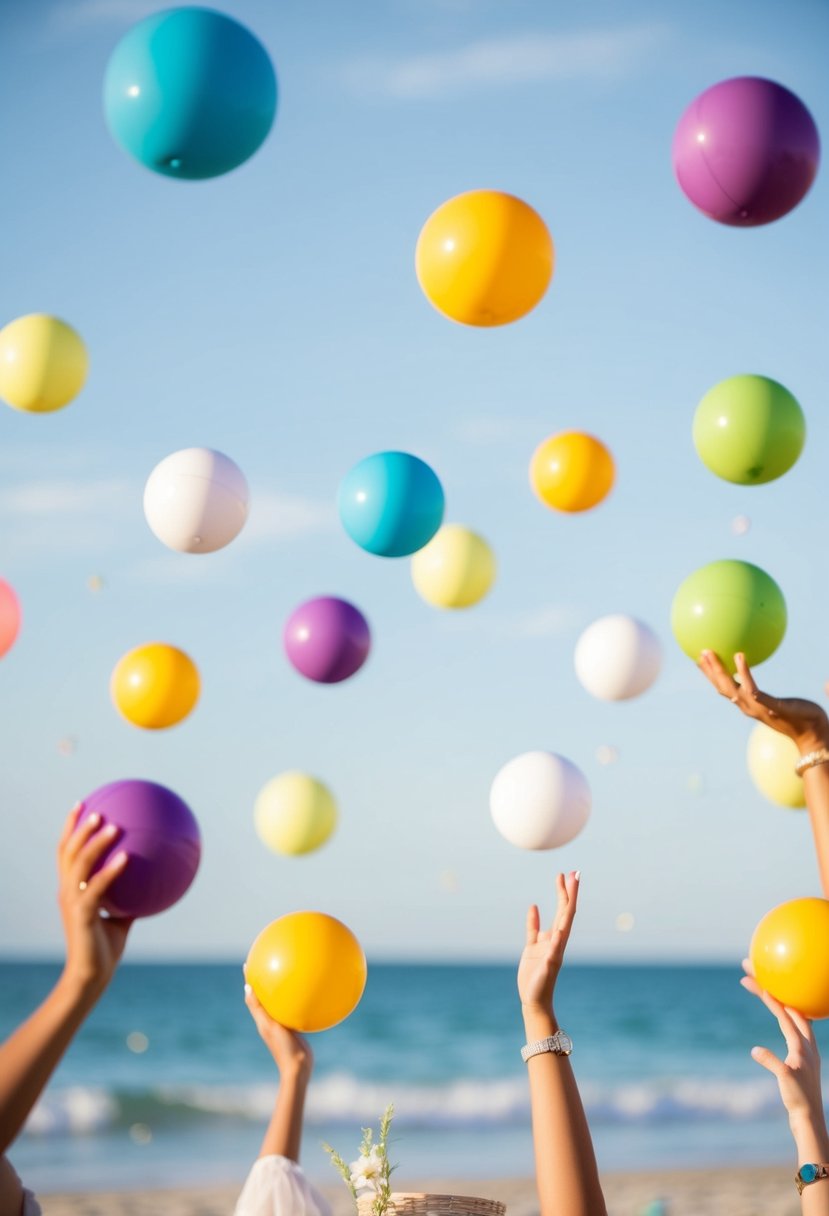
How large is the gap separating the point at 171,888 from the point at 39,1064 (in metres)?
0.71

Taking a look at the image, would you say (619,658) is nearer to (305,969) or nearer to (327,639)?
(327,639)

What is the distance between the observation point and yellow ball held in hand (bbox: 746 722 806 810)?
210 inches

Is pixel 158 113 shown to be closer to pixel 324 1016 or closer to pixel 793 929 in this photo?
pixel 324 1016

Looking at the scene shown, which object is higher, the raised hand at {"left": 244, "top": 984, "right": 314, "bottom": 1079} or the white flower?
the raised hand at {"left": 244, "top": 984, "right": 314, "bottom": 1079}

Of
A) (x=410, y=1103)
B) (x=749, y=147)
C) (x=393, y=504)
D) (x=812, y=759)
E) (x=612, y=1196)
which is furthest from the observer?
(x=410, y=1103)

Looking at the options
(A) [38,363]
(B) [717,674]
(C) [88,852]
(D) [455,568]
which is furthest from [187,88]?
(D) [455,568]

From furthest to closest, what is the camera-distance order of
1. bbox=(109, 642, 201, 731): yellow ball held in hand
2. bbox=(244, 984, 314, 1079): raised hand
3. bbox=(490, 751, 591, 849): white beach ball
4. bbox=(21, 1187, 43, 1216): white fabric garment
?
bbox=(109, 642, 201, 731): yellow ball held in hand → bbox=(490, 751, 591, 849): white beach ball → bbox=(244, 984, 314, 1079): raised hand → bbox=(21, 1187, 43, 1216): white fabric garment

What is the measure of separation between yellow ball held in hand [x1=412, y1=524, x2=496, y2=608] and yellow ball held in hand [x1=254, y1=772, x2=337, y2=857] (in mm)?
1262

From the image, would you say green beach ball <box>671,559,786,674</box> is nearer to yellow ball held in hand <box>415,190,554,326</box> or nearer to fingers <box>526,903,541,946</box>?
yellow ball held in hand <box>415,190,554,326</box>

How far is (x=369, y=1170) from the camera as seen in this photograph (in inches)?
130

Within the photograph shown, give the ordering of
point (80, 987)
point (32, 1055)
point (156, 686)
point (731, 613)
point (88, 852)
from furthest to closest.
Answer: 1. point (156, 686)
2. point (731, 613)
3. point (88, 852)
4. point (80, 987)
5. point (32, 1055)

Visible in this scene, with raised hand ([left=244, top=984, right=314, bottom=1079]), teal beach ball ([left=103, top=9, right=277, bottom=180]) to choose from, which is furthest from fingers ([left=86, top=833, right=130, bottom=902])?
teal beach ball ([left=103, top=9, right=277, bottom=180])

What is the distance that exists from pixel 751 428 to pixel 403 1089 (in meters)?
16.1

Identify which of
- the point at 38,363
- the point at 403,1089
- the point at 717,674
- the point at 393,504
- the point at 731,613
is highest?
the point at 403,1089
